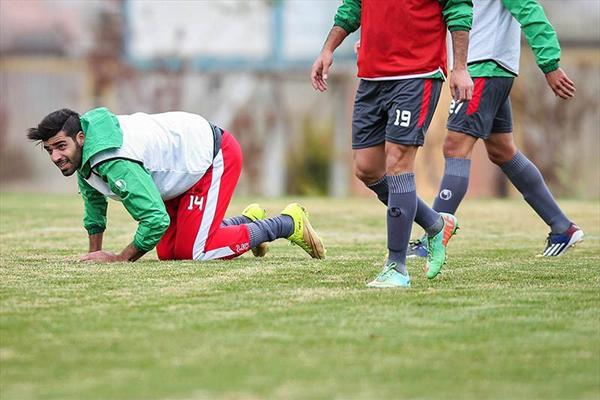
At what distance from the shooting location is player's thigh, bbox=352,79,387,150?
21.4 ft

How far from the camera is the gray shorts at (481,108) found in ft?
26.2

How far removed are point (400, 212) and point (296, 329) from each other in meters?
1.45

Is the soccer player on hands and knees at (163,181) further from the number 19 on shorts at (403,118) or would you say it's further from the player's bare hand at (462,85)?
the player's bare hand at (462,85)

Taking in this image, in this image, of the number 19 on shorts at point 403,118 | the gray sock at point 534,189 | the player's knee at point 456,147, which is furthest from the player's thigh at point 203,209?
the gray sock at point 534,189

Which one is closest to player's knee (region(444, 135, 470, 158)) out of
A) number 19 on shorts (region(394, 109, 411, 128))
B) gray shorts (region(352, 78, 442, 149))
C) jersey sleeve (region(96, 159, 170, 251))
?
gray shorts (region(352, 78, 442, 149))

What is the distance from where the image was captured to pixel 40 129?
7.18 m

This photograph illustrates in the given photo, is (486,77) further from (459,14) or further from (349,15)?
(459,14)

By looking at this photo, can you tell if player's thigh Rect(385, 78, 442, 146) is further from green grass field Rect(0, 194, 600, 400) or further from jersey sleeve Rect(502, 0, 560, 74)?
jersey sleeve Rect(502, 0, 560, 74)

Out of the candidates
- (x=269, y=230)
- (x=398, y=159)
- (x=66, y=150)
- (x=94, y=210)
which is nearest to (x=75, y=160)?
(x=66, y=150)

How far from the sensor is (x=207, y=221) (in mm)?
7664

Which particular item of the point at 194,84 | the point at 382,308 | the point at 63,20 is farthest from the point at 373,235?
the point at 63,20

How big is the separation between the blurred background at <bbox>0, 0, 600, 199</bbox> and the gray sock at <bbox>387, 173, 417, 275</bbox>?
13207 millimetres

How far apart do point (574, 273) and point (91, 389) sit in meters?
3.77

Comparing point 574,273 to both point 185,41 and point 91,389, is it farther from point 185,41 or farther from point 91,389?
point 185,41
